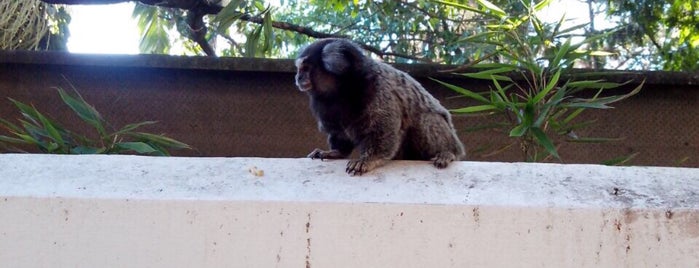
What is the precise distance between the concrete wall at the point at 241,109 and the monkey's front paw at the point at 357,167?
1257 millimetres

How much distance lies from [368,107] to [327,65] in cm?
25

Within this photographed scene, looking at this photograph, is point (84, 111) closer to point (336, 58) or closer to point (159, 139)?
point (159, 139)

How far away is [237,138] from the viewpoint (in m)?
4.29

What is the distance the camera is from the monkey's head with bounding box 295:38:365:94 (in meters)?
3.38

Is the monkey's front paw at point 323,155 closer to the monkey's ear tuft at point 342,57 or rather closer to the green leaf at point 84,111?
the monkey's ear tuft at point 342,57

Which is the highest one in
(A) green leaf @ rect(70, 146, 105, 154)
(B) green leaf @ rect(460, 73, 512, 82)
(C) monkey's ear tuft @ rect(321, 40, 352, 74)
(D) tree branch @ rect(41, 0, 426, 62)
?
(D) tree branch @ rect(41, 0, 426, 62)

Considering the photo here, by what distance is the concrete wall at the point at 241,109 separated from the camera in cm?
423

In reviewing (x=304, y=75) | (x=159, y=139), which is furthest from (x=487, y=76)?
(x=159, y=139)

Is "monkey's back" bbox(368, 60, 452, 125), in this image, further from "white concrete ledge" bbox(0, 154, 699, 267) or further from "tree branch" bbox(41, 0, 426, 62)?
"tree branch" bbox(41, 0, 426, 62)

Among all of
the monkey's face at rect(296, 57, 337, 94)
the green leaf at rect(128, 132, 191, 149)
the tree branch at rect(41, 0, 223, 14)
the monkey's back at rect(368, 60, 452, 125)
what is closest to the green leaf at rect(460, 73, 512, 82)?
the monkey's back at rect(368, 60, 452, 125)

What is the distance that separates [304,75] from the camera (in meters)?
3.38

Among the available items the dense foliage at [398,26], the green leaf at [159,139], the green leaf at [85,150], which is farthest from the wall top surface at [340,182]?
the dense foliage at [398,26]

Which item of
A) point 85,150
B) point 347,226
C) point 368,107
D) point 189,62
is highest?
point 189,62

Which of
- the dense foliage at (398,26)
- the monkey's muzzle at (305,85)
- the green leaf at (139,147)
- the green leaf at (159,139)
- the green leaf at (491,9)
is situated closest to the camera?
the monkey's muzzle at (305,85)
